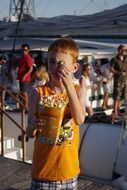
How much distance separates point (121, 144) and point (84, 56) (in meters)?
5.10

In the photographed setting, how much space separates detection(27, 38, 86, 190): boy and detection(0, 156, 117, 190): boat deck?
2081 millimetres

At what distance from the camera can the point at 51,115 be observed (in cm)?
256

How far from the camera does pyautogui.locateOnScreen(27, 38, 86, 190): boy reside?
8.20ft

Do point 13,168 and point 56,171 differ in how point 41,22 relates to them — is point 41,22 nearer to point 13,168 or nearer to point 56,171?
point 13,168

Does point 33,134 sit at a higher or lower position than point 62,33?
lower

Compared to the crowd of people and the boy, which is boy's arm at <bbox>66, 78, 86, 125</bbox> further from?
the crowd of people

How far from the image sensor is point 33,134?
266cm

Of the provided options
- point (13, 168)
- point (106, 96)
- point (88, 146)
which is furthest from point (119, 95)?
point (13, 168)

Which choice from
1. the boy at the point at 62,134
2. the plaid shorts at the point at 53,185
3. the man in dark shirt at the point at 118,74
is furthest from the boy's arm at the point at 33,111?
the man in dark shirt at the point at 118,74

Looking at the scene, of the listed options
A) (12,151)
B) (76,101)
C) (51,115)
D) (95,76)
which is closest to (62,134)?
(51,115)

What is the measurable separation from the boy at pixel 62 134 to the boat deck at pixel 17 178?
2.08 m

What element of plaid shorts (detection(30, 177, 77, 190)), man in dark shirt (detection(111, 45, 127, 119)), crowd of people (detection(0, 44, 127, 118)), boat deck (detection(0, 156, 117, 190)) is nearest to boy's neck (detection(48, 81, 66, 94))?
plaid shorts (detection(30, 177, 77, 190))

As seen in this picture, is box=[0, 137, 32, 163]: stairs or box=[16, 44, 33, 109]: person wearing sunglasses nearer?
box=[0, 137, 32, 163]: stairs

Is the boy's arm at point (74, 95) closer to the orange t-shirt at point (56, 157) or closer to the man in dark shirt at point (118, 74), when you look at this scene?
the orange t-shirt at point (56, 157)
